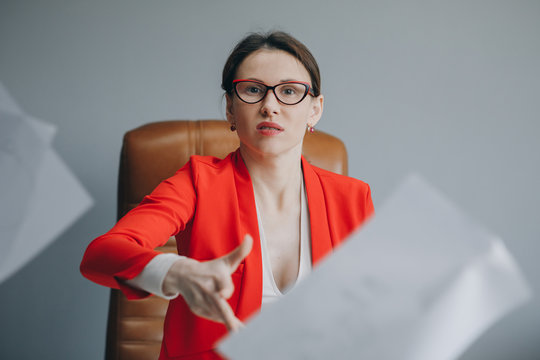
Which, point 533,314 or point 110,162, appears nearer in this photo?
point 110,162

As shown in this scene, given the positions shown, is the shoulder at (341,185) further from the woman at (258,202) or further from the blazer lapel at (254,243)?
the blazer lapel at (254,243)

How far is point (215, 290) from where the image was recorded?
561mm

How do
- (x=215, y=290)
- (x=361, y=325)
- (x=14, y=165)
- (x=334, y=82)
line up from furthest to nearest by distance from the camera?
(x=334, y=82) < (x=14, y=165) < (x=215, y=290) < (x=361, y=325)

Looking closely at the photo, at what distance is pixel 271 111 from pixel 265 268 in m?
0.34

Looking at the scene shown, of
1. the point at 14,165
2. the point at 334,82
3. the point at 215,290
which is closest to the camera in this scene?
the point at 215,290

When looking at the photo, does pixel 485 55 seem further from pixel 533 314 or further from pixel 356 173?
pixel 533 314

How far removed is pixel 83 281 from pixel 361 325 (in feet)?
5.23

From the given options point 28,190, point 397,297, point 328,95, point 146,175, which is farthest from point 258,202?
point 28,190

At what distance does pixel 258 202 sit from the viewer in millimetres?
1080

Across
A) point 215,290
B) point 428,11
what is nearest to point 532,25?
point 428,11

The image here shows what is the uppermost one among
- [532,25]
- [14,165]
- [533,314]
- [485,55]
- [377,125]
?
[532,25]

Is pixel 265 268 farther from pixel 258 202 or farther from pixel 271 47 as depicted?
pixel 271 47

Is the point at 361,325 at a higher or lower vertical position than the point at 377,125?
lower

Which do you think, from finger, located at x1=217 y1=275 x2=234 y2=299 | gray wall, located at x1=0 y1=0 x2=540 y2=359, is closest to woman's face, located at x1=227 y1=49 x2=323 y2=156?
finger, located at x1=217 y1=275 x2=234 y2=299
